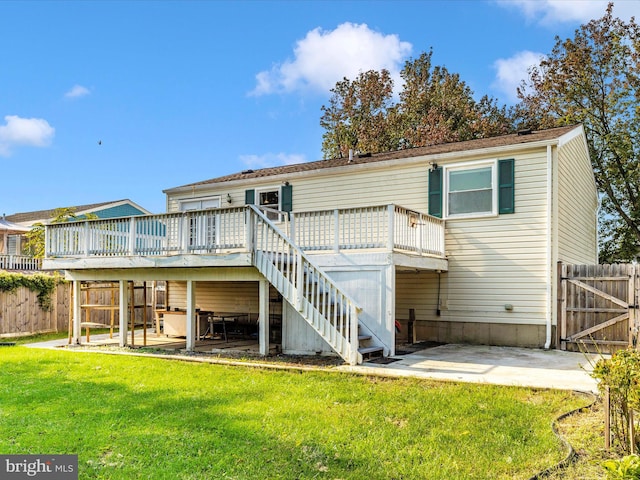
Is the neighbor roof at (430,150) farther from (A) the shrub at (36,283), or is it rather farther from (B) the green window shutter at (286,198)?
(A) the shrub at (36,283)

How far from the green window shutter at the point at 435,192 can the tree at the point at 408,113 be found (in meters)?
→ 11.4

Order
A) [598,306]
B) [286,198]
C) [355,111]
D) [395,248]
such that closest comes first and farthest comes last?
[395,248], [598,306], [286,198], [355,111]

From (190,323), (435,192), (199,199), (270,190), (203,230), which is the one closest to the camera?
(203,230)

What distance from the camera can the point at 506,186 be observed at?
11492mm

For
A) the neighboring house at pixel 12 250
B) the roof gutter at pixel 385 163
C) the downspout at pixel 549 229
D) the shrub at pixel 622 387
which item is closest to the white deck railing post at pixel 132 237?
the roof gutter at pixel 385 163

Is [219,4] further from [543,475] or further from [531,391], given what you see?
[543,475]

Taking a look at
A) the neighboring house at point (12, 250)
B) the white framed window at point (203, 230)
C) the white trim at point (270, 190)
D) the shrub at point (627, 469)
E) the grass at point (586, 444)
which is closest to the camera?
the shrub at point (627, 469)

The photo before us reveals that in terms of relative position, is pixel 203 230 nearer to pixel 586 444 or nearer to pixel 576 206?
pixel 586 444

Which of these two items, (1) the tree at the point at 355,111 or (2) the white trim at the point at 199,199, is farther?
(1) the tree at the point at 355,111

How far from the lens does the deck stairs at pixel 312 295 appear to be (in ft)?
28.8

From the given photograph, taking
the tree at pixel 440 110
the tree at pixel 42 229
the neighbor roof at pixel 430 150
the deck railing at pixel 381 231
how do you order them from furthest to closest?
the tree at pixel 42 229
the tree at pixel 440 110
the neighbor roof at pixel 430 150
the deck railing at pixel 381 231

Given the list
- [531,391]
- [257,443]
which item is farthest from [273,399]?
[531,391]

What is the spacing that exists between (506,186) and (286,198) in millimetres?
5891

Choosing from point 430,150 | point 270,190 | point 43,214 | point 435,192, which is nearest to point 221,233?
point 270,190
